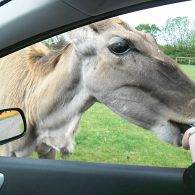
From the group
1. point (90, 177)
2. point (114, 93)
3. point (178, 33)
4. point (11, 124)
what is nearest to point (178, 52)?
point (178, 33)

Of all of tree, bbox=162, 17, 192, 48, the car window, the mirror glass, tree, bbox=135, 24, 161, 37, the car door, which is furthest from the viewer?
tree, bbox=162, 17, 192, 48

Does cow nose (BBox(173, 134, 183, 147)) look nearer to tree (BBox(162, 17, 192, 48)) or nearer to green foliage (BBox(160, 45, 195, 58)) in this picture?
green foliage (BBox(160, 45, 195, 58))

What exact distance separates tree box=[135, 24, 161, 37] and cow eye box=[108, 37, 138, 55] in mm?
119

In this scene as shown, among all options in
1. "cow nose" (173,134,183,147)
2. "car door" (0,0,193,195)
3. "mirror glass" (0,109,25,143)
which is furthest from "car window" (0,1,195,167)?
"mirror glass" (0,109,25,143)

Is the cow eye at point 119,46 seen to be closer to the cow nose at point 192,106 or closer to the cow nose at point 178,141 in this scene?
the cow nose at point 192,106

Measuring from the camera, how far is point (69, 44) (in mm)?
3582

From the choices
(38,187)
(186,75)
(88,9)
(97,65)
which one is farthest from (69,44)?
(88,9)

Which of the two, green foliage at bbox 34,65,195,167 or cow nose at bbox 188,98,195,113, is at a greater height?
cow nose at bbox 188,98,195,113

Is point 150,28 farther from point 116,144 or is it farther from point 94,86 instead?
point 116,144

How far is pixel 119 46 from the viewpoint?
3.55m

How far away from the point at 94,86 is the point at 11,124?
4.32ft

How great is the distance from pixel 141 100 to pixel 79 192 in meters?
0.90

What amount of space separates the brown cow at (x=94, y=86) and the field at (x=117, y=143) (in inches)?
2.3

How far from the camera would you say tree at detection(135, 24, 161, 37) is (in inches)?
137
